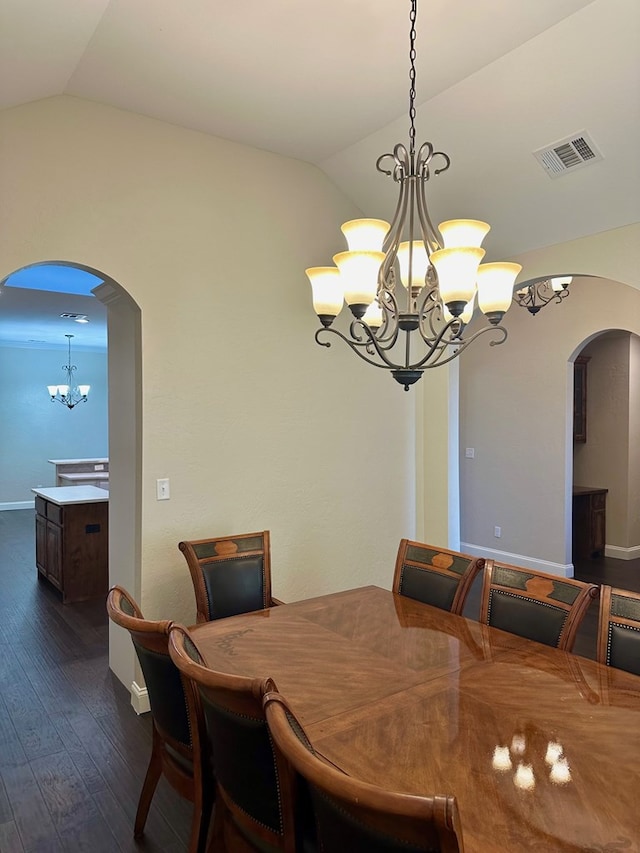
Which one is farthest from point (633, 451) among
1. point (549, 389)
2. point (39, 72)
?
point (39, 72)

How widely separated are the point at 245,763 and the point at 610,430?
260 inches

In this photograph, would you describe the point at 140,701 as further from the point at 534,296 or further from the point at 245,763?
the point at 534,296

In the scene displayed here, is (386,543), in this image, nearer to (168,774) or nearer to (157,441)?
(157,441)

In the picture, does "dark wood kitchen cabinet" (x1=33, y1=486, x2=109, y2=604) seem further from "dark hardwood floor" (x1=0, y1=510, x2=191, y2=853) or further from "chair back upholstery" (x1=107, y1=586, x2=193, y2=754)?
"chair back upholstery" (x1=107, y1=586, x2=193, y2=754)

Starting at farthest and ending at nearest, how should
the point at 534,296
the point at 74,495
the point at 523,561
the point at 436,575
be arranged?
1. the point at 523,561
2. the point at 74,495
3. the point at 534,296
4. the point at 436,575

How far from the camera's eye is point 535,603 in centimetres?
218

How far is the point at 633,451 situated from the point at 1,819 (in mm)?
6790

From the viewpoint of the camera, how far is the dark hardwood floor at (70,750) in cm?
215

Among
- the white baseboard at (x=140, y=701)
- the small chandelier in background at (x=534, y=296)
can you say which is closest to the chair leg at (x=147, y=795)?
the white baseboard at (x=140, y=701)

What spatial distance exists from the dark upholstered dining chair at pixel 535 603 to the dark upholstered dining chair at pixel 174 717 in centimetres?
123

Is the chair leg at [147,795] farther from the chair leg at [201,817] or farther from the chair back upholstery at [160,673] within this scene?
the chair leg at [201,817]

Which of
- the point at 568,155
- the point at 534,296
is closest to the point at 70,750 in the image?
the point at 568,155

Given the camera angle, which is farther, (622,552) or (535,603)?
(622,552)

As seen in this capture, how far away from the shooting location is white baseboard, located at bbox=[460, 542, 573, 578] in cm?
559
